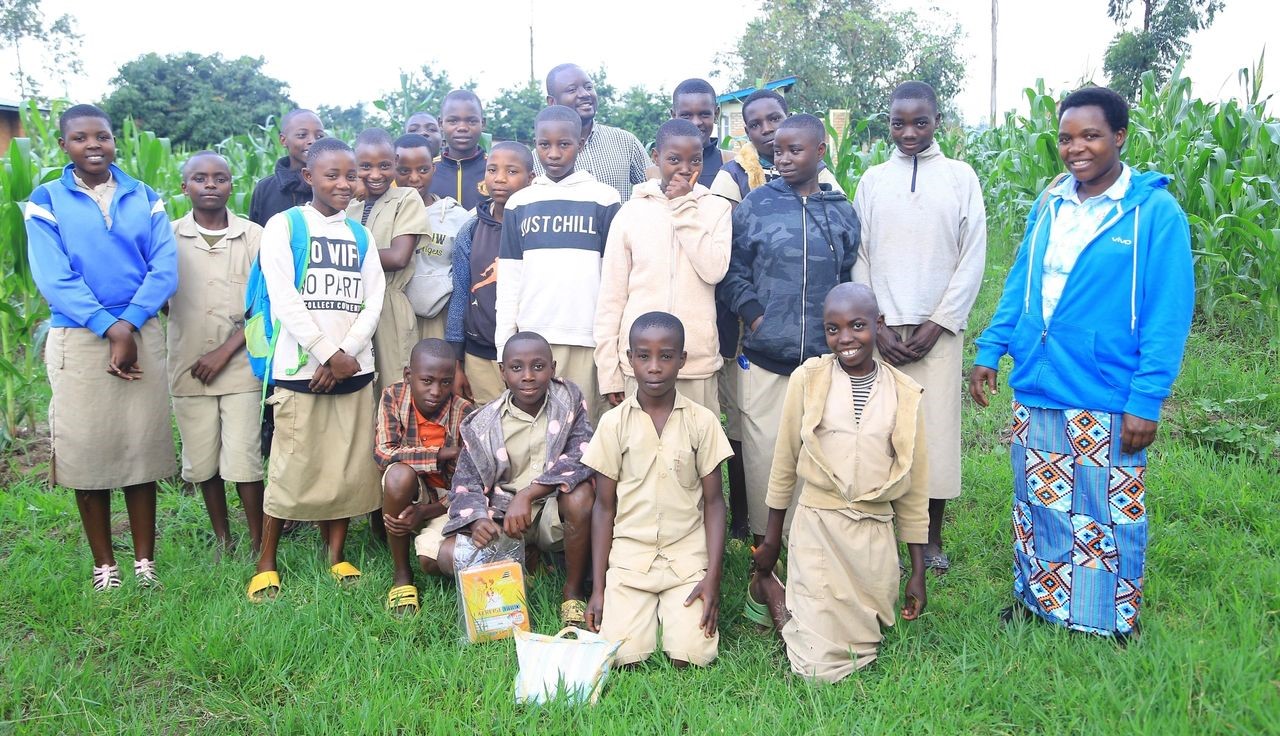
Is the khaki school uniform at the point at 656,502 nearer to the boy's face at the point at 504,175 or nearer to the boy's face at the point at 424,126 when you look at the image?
the boy's face at the point at 504,175

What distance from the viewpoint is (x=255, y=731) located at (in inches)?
112

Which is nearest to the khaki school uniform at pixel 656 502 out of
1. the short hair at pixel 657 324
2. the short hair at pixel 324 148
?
the short hair at pixel 657 324

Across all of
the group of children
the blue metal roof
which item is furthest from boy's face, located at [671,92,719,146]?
the blue metal roof

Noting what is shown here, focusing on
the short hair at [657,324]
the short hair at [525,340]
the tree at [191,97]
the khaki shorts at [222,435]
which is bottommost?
the khaki shorts at [222,435]

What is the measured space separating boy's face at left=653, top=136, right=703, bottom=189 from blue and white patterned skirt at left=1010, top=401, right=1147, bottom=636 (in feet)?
5.40

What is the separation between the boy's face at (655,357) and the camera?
3.32m

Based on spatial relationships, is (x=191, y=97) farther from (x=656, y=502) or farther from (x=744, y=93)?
(x=656, y=502)

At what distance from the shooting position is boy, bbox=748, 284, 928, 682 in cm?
310

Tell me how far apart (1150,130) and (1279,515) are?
4606 mm

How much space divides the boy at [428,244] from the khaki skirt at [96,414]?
1.23 meters

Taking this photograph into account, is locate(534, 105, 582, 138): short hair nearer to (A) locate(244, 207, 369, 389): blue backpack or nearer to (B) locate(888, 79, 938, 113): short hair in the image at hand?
(A) locate(244, 207, 369, 389): blue backpack

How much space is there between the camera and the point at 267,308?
3.87m

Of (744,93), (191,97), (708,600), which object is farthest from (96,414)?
(191,97)

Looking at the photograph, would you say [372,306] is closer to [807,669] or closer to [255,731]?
[255,731]
